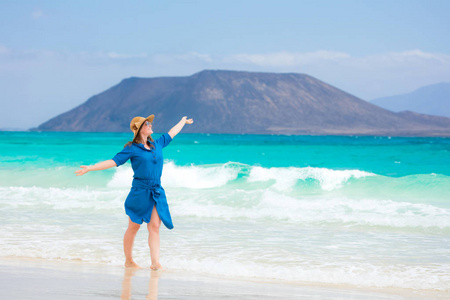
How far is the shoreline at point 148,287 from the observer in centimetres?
456

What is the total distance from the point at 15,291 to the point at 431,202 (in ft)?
34.3

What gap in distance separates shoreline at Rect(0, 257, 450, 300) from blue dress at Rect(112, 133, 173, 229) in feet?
1.84

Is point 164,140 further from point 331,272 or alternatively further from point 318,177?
point 318,177

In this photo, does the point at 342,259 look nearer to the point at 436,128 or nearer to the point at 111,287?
the point at 111,287

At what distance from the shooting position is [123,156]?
17.4 feet

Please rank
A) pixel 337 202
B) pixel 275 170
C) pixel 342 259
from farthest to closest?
pixel 275 170
pixel 337 202
pixel 342 259

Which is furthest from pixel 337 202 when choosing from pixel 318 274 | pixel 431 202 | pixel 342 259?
pixel 318 274

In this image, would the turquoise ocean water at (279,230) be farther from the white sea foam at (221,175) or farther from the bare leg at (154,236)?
the bare leg at (154,236)

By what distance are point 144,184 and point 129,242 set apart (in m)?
0.67

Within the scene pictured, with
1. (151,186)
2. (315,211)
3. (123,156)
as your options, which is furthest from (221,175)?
(123,156)

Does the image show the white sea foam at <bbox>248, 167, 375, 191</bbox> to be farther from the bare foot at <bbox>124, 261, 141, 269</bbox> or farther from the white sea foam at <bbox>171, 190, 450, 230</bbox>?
the bare foot at <bbox>124, 261, 141, 269</bbox>

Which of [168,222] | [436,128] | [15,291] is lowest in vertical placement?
[15,291]

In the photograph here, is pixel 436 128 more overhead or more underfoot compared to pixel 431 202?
more overhead

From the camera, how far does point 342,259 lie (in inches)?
254
